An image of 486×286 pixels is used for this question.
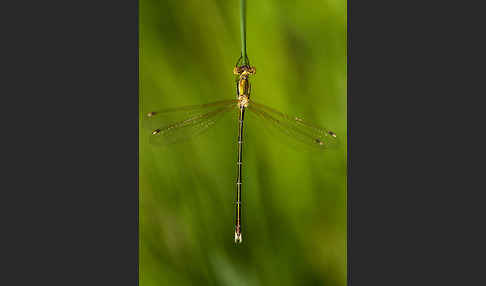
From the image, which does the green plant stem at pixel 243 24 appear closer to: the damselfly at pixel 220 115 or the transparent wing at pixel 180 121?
the damselfly at pixel 220 115

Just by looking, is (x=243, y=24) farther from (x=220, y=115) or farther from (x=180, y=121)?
(x=180, y=121)

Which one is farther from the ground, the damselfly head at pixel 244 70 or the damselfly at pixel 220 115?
the damselfly head at pixel 244 70

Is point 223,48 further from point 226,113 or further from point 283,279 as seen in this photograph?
point 283,279

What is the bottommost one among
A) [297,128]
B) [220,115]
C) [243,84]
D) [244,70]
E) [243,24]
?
[297,128]

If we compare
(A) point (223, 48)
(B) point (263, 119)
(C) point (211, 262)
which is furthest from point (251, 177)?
(A) point (223, 48)

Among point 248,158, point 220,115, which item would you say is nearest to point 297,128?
point 248,158

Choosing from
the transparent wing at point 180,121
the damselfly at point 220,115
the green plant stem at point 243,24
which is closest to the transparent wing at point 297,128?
the damselfly at point 220,115
